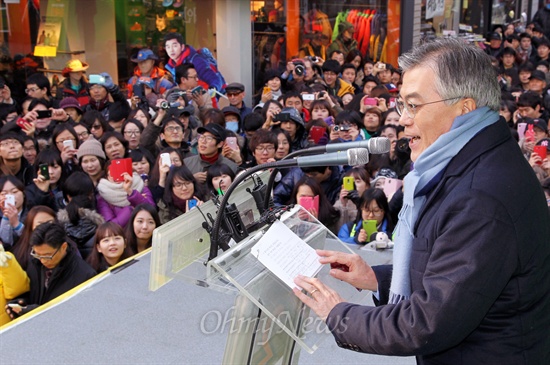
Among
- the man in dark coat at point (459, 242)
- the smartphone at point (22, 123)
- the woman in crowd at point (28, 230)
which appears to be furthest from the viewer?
the smartphone at point (22, 123)

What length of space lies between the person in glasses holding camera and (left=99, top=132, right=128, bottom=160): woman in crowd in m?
1.89

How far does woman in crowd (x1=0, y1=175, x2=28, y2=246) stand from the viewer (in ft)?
14.3

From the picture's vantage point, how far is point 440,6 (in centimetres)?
1193

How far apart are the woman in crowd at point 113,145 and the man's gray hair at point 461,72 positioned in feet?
14.4

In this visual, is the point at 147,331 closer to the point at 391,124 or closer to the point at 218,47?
the point at 391,124

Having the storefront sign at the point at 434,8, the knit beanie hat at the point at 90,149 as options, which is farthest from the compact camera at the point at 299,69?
the storefront sign at the point at 434,8

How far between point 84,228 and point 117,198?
16.3 inches

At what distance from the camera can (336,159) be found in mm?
1553

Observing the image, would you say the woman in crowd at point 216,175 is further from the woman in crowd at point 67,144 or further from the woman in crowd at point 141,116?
the woman in crowd at point 141,116

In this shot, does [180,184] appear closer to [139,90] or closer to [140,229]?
[140,229]

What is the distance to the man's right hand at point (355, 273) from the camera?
1730mm

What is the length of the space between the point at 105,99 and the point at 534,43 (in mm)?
9758

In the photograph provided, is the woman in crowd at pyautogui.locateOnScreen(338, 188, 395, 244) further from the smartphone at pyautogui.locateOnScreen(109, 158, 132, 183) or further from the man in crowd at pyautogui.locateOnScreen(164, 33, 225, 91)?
the man in crowd at pyautogui.locateOnScreen(164, 33, 225, 91)

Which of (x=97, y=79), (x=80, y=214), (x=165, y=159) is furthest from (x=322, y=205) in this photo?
(x=97, y=79)
